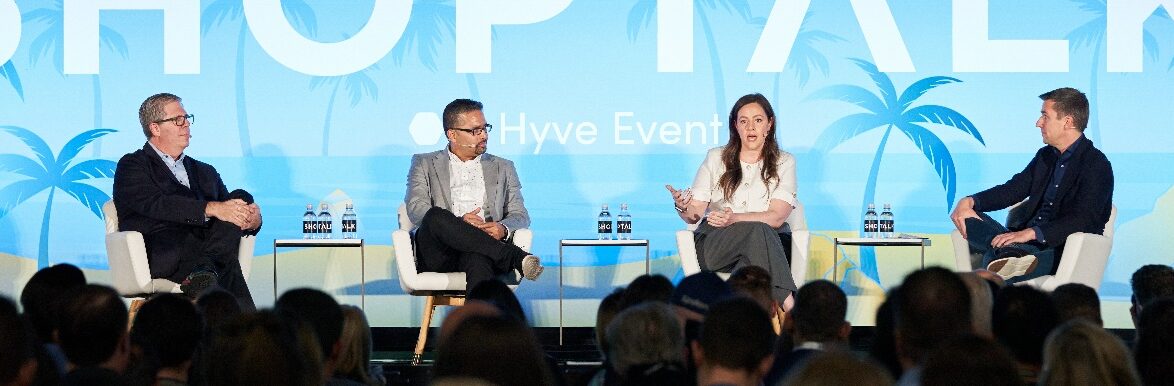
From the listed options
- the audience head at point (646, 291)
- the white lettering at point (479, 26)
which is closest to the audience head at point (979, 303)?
the audience head at point (646, 291)

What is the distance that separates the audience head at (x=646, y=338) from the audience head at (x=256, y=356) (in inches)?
30.8

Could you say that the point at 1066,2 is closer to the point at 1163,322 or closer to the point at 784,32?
the point at 784,32

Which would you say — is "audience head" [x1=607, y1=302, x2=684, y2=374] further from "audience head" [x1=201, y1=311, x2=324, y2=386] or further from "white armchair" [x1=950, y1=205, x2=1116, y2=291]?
"white armchair" [x1=950, y1=205, x2=1116, y2=291]

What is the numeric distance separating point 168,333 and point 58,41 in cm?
544

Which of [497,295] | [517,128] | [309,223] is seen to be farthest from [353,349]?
[517,128]

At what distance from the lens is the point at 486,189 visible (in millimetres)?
6676

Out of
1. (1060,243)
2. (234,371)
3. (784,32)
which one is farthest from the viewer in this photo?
(784,32)

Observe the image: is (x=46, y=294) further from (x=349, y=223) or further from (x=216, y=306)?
(x=349, y=223)

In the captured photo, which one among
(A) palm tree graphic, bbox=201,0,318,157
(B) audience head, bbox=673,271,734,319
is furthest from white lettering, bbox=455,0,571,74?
(B) audience head, bbox=673,271,734,319

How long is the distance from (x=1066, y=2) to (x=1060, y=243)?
225cm

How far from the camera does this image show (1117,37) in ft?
25.5

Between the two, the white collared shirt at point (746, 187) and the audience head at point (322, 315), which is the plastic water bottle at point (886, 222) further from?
the audience head at point (322, 315)

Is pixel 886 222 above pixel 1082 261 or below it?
above

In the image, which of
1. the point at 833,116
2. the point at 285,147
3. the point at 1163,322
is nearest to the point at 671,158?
Result: the point at 833,116
